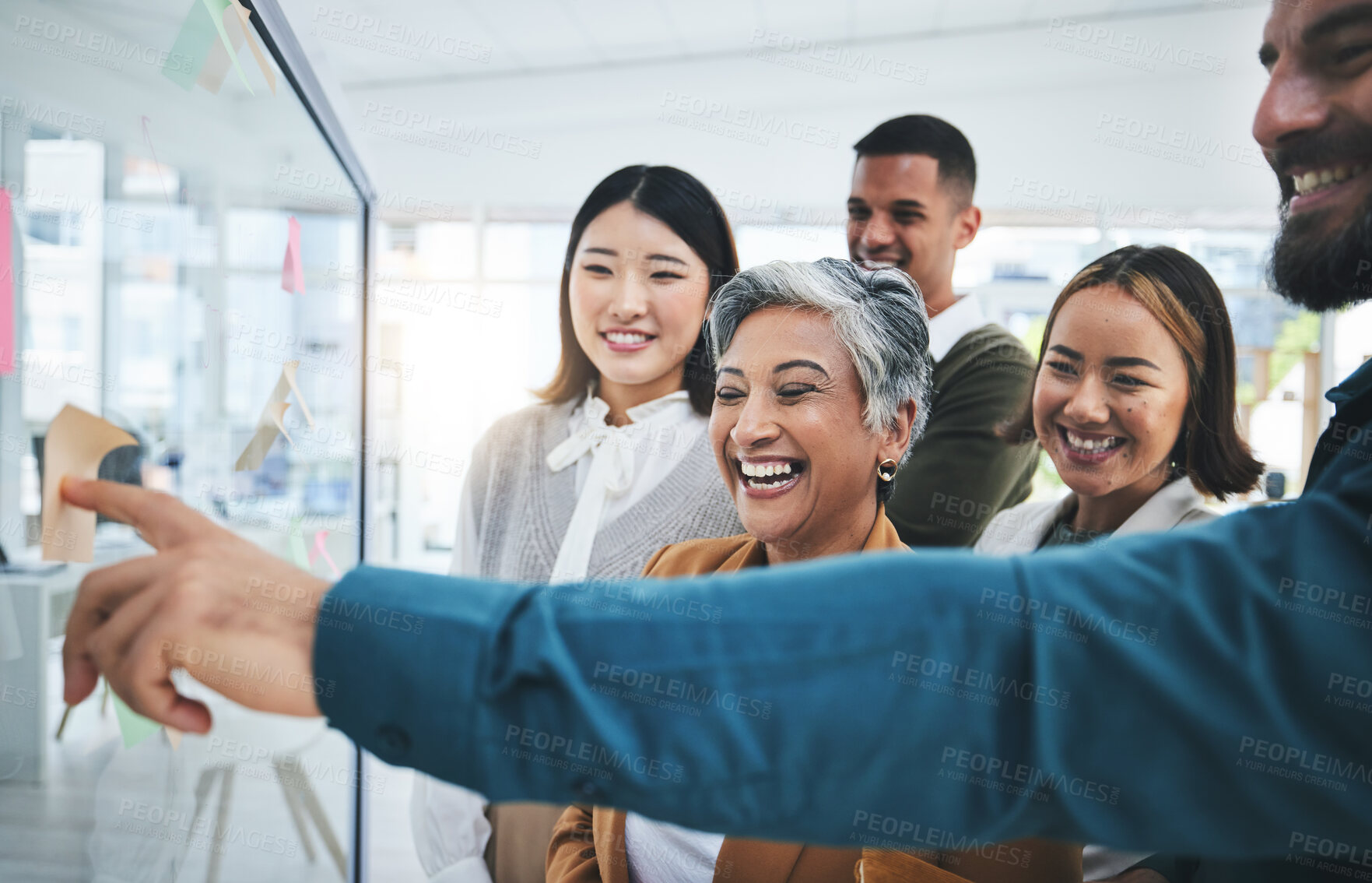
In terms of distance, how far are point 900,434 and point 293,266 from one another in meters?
0.93

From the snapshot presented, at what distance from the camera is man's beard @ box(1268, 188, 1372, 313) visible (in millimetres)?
580

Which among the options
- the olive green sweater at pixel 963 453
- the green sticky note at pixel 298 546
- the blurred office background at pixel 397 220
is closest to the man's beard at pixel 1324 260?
the blurred office background at pixel 397 220

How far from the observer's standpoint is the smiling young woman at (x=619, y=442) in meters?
1.39

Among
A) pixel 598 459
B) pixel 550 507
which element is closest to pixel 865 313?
pixel 598 459

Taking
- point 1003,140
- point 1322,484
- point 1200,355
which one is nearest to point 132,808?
point 1322,484

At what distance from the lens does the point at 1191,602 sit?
0.39m

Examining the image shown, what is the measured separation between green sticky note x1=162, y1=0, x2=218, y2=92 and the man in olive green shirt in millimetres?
1096

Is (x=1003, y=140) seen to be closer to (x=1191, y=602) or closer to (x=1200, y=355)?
(x=1200, y=355)

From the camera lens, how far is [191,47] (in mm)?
771

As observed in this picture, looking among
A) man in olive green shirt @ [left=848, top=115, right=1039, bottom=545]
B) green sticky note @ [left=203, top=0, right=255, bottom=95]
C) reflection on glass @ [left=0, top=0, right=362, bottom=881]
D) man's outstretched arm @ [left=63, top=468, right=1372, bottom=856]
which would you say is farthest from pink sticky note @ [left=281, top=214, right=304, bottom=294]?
man in olive green shirt @ [left=848, top=115, right=1039, bottom=545]

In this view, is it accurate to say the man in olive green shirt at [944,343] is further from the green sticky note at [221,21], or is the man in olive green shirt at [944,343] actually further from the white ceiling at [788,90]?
the white ceiling at [788,90]

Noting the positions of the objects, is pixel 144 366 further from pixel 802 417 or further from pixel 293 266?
pixel 802 417

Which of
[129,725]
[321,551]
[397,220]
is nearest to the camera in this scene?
[129,725]

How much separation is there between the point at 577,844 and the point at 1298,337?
24.0ft
